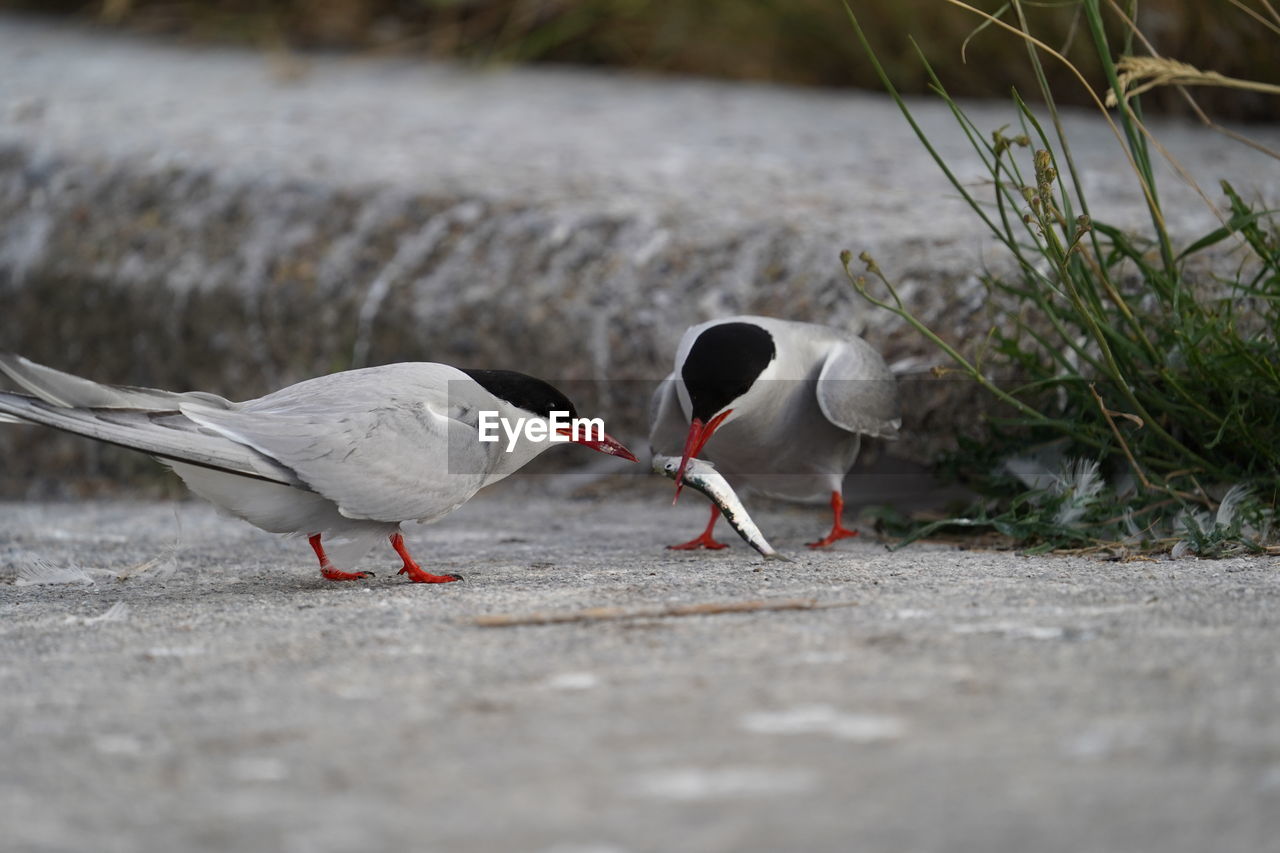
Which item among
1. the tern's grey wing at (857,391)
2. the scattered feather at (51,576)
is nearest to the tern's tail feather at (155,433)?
the scattered feather at (51,576)

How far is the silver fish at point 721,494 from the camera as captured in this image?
2693 mm

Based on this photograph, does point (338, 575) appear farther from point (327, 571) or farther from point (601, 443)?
point (601, 443)

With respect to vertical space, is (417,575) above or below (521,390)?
below

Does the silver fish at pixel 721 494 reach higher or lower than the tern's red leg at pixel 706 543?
higher

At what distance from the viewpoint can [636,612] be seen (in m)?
1.94

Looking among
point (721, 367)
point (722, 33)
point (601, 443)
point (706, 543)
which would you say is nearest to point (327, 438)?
point (601, 443)

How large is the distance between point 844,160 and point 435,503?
2.63 meters

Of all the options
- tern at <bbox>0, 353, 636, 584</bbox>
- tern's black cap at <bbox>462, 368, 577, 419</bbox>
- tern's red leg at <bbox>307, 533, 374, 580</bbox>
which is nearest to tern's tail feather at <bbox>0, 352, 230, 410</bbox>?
tern at <bbox>0, 353, 636, 584</bbox>

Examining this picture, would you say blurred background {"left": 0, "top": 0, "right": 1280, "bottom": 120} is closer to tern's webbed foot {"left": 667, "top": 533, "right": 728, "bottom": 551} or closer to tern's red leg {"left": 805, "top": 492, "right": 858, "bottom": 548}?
tern's red leg {"left": 805, "top": 492, "right": 858, "bottom": 548}

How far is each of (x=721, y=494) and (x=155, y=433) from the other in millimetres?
1097

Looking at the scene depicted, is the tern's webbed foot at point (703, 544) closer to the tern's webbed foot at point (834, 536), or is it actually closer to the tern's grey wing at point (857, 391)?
the tern's webbed foot at point (834, 536)

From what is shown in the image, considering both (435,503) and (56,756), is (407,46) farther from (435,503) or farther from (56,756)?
(56,756)

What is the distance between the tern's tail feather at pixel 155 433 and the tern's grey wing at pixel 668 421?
904mm

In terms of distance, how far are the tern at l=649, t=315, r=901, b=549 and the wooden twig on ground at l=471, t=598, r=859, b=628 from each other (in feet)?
2.32
